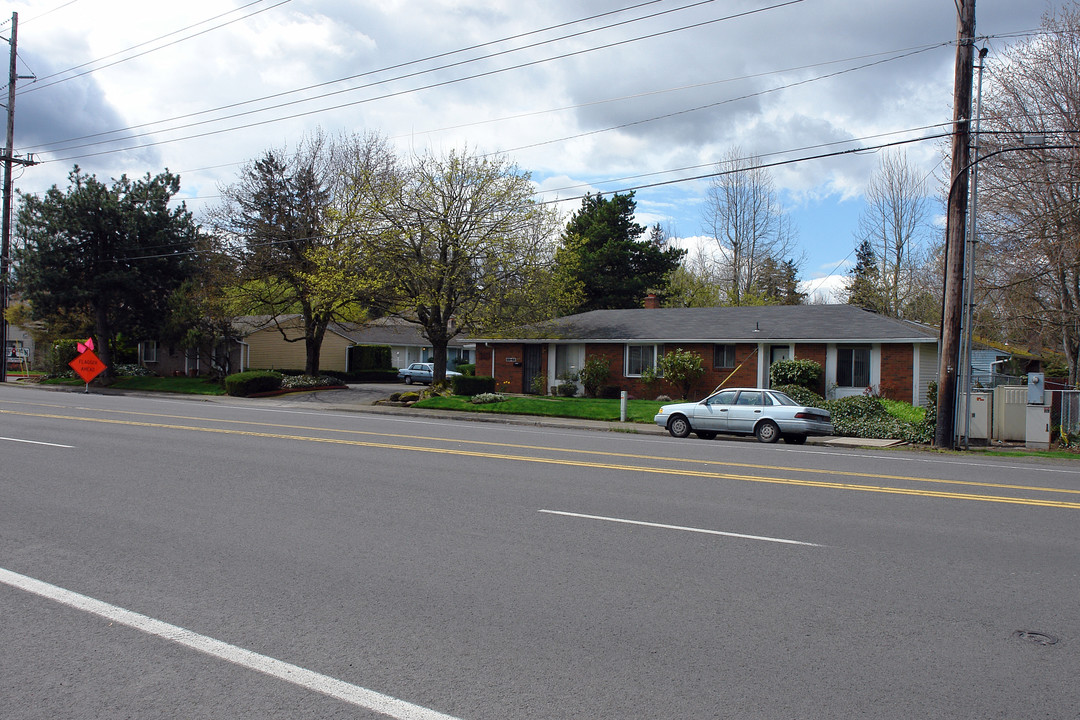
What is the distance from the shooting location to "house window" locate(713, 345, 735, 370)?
→ 30.8 meters

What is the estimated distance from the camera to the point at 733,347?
101 ft

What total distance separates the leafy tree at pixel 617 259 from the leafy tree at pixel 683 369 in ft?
68.5

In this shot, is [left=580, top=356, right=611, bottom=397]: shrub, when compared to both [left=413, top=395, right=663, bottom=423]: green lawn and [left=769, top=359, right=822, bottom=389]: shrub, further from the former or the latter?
[left=769, top=359, right=822, bottom=389]: shrub

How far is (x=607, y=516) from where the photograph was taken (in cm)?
874

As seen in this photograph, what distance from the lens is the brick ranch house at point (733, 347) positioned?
27719 mm

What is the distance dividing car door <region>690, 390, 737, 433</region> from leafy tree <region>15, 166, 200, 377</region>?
30619mm

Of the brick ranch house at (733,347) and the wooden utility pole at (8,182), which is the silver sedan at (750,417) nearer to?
the brick ranch house at (733,347)

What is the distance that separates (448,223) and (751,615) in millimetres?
27854

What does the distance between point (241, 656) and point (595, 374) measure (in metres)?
28.8

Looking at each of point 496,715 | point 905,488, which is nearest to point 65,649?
point 496,715

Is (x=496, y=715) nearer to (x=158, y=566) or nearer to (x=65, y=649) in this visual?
(x=65, y=649)

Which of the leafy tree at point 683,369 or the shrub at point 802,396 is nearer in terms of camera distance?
the shrub at point 802,396

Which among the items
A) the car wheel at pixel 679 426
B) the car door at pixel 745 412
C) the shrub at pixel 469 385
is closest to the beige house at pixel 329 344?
the shrub at pixel 469 385

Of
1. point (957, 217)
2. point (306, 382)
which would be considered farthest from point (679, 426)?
point (306, 382)
